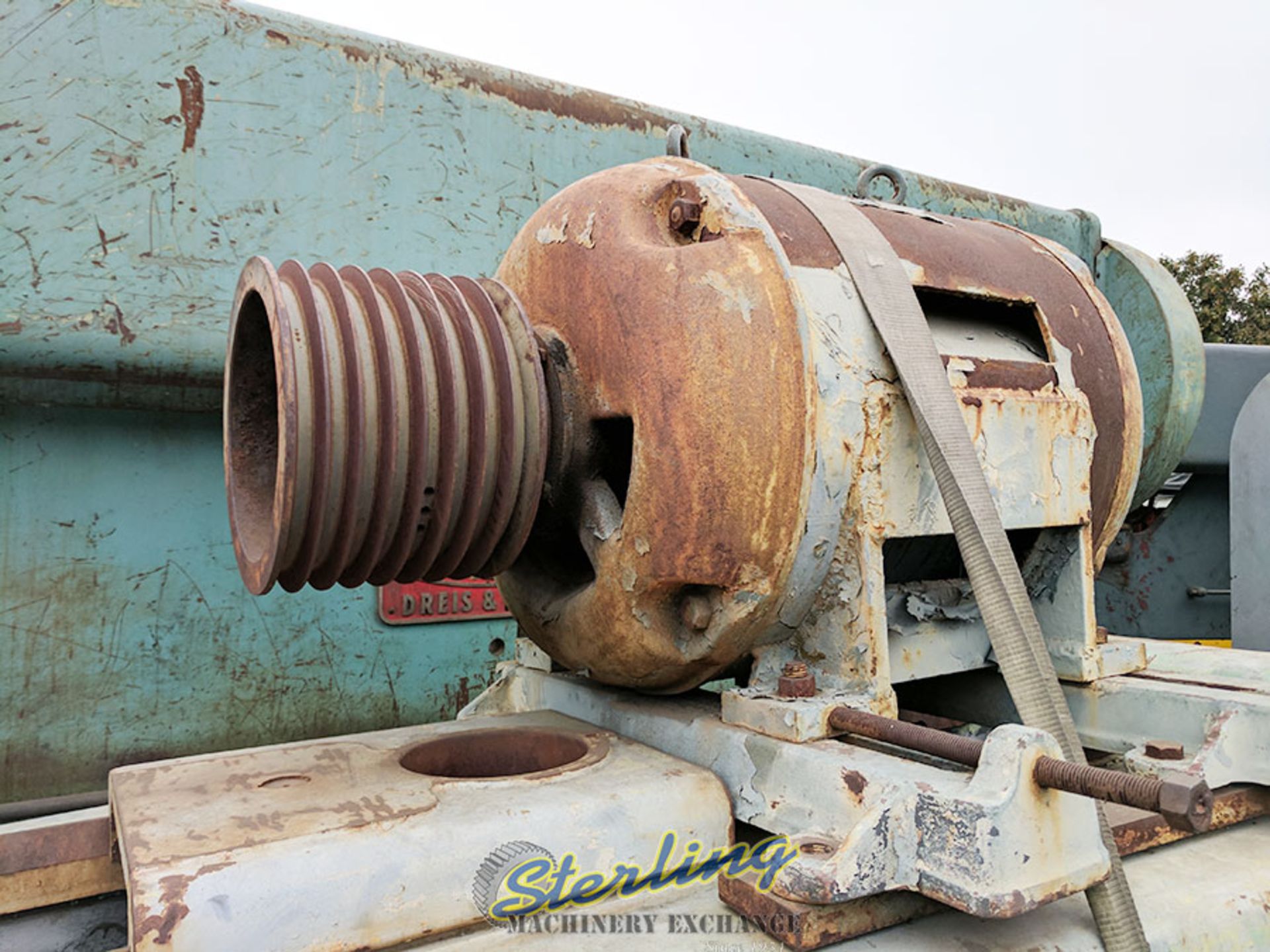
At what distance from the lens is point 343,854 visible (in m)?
0.95

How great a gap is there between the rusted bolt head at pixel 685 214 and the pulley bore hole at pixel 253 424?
1.72 feet

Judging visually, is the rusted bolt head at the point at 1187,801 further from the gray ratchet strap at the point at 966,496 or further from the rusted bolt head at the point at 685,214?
the rusted bolt head at the point at 685,214

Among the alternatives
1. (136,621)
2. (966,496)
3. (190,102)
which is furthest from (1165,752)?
(190,102)

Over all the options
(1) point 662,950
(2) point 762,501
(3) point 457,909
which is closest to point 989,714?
(2) point 762,501

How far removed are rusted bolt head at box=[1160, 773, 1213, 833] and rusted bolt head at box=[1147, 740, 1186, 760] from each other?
60 cm

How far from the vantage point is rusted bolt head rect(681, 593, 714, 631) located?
4.19ft

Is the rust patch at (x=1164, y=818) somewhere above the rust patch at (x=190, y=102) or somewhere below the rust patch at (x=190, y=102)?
below

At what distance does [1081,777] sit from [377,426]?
797 millimetres

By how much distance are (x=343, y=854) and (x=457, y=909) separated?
12 centimetres

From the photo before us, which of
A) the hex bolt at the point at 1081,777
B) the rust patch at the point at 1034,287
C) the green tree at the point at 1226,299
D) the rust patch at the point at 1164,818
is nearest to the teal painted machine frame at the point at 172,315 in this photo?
the rust patch at the point at 1034,287

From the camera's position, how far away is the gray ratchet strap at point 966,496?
46.4 inches

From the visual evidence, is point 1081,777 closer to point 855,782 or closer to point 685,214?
point 855,782

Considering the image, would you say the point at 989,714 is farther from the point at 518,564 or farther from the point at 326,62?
the point at 326,62

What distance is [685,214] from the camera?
1.34m
